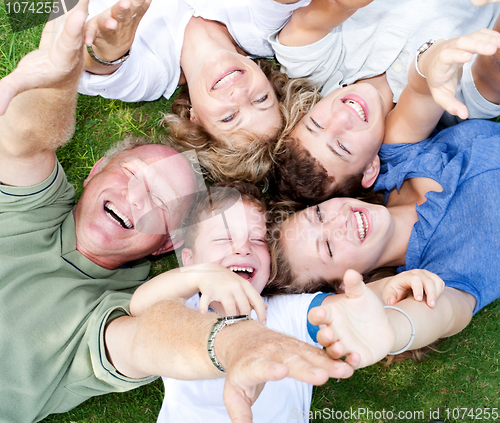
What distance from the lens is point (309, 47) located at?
117 inches

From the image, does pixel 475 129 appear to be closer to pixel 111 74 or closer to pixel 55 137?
pixel 111 74

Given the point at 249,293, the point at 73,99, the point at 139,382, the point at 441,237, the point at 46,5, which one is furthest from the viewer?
the point at 46,5

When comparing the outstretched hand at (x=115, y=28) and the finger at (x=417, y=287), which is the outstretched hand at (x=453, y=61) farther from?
the outstretched hand at (x=115, y=28)

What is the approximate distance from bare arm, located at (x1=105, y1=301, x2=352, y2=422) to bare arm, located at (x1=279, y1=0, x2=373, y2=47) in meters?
2.14

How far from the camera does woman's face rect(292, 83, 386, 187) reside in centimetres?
277

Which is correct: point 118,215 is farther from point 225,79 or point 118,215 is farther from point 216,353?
point 216,353

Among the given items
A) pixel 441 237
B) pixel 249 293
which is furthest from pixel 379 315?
pixel 441 237

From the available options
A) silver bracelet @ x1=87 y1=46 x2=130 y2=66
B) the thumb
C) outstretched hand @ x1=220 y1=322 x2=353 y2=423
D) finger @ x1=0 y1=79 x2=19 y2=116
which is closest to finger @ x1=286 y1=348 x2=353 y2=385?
outstretched hand @ x1=220 y1=322 x2=353 y2=423

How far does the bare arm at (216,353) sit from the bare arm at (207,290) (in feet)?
0.52

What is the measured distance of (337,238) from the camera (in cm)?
272

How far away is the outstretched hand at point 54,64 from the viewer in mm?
1755

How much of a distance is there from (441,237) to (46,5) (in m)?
3.83

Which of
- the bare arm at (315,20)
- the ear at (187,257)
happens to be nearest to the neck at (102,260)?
the ear at (187,257)

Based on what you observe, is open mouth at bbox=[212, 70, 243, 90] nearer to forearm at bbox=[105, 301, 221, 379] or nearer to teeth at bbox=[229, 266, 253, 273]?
teeth at bbox=[229, 266, 253, 273]
